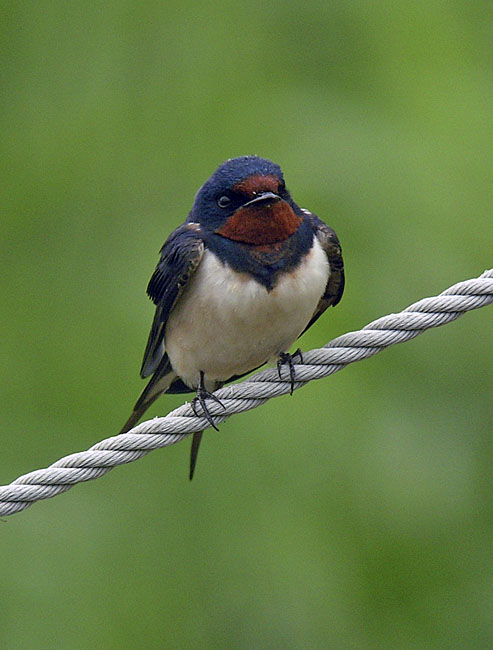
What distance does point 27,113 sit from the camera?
540 cm

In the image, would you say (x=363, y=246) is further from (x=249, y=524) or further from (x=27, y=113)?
(x=27, y=113)

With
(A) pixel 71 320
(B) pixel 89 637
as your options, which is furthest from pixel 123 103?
(B) pixel 89 637

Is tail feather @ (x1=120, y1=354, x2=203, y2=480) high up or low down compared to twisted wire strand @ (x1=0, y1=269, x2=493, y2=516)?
up

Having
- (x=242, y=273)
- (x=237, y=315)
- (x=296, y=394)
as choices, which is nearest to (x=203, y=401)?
(x=237, y=315)

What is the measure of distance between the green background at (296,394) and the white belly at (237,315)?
1.17m

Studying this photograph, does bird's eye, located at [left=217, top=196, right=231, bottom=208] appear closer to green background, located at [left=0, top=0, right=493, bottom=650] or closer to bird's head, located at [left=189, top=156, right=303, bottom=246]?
bird's head, located at [left=189, top=156, right=303, bottom=246]

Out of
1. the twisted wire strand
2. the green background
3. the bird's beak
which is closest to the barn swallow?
the bird's beak

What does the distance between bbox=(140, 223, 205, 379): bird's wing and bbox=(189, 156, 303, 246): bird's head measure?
0.18 feet

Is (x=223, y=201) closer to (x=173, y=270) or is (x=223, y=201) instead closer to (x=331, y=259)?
(x=173, y=270)

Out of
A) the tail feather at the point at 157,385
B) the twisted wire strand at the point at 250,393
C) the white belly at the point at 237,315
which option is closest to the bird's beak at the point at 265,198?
the white belly at the point at 237,315

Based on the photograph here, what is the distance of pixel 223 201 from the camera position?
2951mm

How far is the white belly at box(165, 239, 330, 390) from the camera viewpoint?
2887 mm

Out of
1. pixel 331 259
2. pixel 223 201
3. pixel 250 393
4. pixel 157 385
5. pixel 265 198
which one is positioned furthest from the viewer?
pixel 157 385

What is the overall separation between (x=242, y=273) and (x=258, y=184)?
236 millimetres
